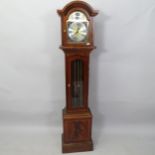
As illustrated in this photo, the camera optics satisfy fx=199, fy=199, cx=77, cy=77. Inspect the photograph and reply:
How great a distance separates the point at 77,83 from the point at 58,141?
711 millimetres

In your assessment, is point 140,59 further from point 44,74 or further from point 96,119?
point 44,74

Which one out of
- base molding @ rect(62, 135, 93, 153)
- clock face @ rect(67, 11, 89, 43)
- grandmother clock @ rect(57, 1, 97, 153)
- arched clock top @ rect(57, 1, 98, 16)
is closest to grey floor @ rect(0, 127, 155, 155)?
base molding @ rect(62, 135, 93, 153)

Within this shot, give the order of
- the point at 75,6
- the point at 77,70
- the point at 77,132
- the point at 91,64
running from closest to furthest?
the point at 75,6, the point at 77,70, the point at 77,132, the point at 91,64

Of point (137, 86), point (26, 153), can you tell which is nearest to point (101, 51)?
point (137, 86)

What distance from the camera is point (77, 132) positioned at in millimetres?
1921

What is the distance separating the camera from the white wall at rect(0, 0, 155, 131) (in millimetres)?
1988

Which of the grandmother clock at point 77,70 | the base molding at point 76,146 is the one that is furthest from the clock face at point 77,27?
the base molding at point 76,146

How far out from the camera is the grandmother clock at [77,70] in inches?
65.1

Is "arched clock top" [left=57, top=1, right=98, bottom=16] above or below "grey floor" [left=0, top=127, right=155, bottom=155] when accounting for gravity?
above

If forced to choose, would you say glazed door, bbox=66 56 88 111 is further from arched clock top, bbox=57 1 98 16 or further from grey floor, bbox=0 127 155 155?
grey floor, bbox=0 127 155 155

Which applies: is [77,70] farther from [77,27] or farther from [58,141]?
[58,141]

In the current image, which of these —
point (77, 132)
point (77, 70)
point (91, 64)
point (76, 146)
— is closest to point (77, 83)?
point (77, 70)

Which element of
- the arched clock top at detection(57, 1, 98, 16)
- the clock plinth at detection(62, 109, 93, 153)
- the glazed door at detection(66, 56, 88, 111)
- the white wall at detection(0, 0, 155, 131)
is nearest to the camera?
the arched clock top at detection(57, 1, 98, 16)

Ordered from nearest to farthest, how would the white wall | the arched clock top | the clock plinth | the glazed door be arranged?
1. the arched clock top
2. the glazed door
3. the clock plinth
4. the white wall
